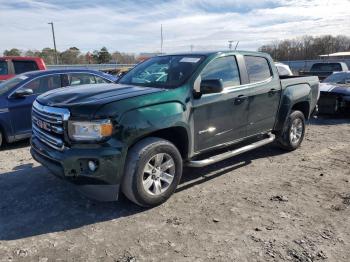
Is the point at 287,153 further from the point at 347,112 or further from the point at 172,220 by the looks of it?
the point at 347,112

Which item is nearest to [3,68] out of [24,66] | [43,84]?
[24,66]

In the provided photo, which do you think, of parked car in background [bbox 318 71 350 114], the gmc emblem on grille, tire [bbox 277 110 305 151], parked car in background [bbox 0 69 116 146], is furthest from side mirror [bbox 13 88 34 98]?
parked car in background [bbox 318 71 350 114]

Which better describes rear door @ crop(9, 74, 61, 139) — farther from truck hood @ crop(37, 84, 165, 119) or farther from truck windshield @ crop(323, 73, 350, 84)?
truck windshield @ crop(323, 73, 350, 84)

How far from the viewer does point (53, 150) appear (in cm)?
412

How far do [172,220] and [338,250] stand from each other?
170 cm

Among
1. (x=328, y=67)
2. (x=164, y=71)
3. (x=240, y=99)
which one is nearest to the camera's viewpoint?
(x=164, y=71)

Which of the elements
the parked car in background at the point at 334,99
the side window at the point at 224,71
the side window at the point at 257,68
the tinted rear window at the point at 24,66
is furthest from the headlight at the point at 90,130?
the parked car in background at the point at 334,99

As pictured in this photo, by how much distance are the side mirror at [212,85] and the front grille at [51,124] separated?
5.67ft

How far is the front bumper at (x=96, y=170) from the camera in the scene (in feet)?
12.5

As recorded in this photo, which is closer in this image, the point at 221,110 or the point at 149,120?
the point at 149,120

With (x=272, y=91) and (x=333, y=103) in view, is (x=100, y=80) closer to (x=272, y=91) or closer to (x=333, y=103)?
(x=272, y=91)

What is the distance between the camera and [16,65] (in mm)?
11281

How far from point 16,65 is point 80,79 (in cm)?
436

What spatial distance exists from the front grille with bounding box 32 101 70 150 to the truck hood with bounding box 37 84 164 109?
8 cm
